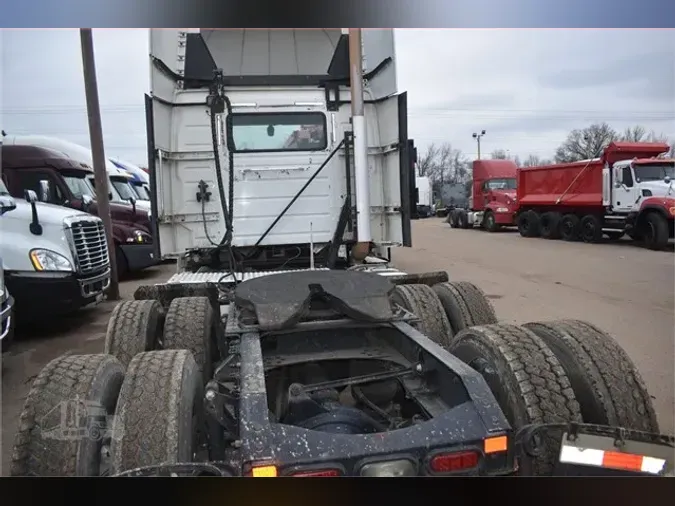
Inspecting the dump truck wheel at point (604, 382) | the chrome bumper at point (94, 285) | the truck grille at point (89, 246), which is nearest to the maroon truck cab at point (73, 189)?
the truck grille at point (89, 246)

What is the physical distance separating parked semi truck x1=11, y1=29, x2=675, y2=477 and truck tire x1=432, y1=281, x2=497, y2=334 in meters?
0.01

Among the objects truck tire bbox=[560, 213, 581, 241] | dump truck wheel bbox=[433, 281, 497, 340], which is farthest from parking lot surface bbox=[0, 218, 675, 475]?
dump truck wheel bbox=[433, 281, 497, 340]

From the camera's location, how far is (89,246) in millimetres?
7668

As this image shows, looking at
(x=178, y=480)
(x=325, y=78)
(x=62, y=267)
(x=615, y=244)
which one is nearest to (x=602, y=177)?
(x=615, y=244)

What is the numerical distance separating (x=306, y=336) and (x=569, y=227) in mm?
16997

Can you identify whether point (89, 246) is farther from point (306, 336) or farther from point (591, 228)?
point (591, 228)

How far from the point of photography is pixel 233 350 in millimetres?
3402

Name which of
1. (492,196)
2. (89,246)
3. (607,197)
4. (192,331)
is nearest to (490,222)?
(492,196)

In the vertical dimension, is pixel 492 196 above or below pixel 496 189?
below

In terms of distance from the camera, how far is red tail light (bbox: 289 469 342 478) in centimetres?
201

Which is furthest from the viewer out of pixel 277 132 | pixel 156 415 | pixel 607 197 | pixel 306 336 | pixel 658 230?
pixel 607 197

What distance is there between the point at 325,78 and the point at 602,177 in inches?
543

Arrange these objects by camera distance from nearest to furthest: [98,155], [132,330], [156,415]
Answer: [156,415]
[132,330]
[98,155]

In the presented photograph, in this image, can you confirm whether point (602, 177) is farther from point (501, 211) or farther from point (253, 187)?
point (253, 187)
